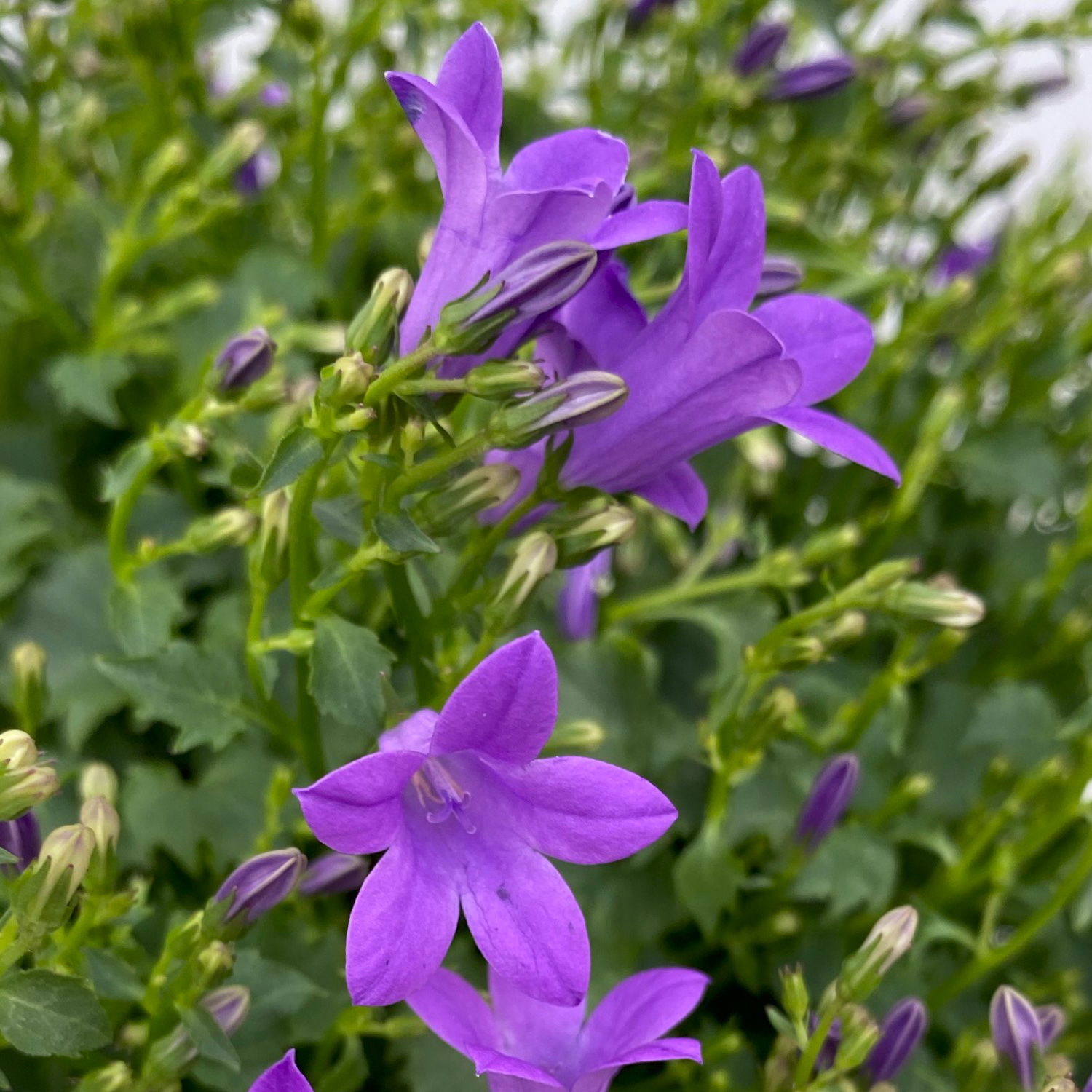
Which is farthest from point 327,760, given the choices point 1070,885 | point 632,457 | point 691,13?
point 691,13

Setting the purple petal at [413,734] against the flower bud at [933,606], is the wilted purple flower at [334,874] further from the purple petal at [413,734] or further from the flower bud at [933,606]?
the flower bud at [933,606]

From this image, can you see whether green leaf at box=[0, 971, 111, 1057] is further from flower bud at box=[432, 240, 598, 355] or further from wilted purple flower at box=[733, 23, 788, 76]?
wilted purple flower at box=[733, 23, 788, 76]

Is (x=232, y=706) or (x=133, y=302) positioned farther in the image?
(x=133, y=302)

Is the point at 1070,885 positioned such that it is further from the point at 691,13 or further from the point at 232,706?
the point at 691,13

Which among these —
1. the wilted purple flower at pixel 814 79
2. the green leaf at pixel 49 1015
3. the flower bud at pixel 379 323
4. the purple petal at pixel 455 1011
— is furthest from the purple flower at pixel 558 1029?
the wilted purple flower at pixel 814 79

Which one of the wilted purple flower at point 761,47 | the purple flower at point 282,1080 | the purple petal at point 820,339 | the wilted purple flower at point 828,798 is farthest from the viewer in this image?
the wilted purple flower at point 761,47

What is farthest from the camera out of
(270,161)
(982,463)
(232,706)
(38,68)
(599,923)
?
(270,161)
